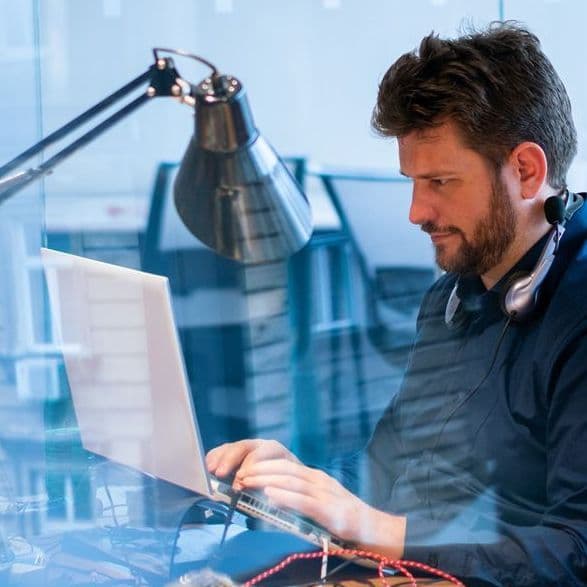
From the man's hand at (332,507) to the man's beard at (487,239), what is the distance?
16.5 inches

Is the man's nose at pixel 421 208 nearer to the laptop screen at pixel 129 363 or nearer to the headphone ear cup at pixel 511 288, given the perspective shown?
the headphone ear cup at pixel 511 288

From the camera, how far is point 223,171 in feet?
3.68

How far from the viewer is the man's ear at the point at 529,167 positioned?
137 cm

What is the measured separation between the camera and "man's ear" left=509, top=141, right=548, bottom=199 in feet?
4.49

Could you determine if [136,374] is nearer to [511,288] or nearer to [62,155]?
[62,155]

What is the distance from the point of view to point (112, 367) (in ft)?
3.84

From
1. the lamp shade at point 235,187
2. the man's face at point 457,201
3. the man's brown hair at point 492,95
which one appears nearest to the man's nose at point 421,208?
the man's face at point 457,201

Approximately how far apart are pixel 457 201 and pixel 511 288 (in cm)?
18

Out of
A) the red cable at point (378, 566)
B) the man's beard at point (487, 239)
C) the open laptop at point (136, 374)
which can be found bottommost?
the red cable at point (378, 566)

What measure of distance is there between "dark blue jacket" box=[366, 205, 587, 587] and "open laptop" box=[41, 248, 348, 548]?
202 millimetres

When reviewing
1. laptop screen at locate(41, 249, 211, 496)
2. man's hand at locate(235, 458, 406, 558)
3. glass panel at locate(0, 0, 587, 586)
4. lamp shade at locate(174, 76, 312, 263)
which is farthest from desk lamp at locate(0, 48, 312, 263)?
glass panel at locate(0, 0, 587, 586)

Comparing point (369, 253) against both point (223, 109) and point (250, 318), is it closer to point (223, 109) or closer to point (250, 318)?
point (250, 318)

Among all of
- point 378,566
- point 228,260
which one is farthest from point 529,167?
point 228,260

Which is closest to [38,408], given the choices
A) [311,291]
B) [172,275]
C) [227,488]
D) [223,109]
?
[172,275]
